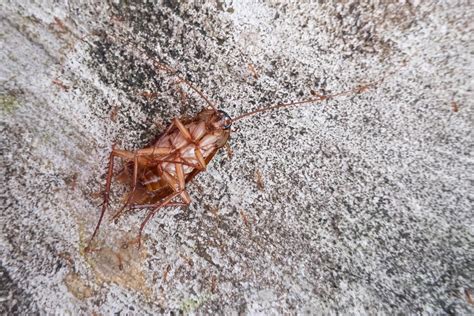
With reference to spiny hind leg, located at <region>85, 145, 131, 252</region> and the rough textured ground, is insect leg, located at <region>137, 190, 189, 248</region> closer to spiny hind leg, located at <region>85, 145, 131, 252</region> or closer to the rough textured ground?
the rough textured ground

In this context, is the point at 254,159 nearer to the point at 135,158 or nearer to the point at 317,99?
the point at 317,99

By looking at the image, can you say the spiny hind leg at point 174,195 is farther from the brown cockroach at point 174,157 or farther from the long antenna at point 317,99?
the long antenna at point 317,99

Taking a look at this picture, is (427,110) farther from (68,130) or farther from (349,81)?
(68,130)

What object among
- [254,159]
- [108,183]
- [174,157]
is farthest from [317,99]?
[108,183]

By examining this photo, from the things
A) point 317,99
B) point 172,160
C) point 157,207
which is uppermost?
point 317,99

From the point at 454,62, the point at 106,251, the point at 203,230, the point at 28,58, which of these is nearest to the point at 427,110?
the point at 454,62

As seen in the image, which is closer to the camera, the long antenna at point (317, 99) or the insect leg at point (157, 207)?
the long antenna at point (317, 99)

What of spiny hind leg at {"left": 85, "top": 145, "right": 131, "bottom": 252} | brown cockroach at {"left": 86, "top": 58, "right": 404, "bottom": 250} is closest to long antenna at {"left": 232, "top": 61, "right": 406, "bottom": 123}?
brown cockroach at {"left": 86, "top": 58, "right": 404, "bottom": 250}

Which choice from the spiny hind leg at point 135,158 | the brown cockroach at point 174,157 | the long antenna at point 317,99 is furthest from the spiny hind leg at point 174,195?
the long antenna at point 317,99
